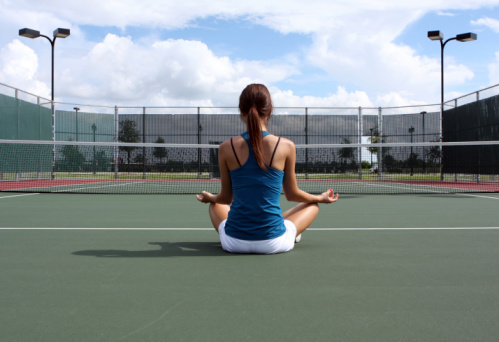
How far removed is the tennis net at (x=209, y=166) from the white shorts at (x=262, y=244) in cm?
1130

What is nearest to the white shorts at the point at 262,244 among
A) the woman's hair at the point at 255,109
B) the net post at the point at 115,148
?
the woman's hair at the point at 255,109

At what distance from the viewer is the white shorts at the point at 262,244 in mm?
3266

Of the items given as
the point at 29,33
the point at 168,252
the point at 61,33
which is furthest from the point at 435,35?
the point at 168,252

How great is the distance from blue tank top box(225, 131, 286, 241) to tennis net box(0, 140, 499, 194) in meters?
11.5

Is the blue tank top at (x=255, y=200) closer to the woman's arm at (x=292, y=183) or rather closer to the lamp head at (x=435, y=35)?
the woman's arm at (x=292, y=183)

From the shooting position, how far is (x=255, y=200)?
3158mm

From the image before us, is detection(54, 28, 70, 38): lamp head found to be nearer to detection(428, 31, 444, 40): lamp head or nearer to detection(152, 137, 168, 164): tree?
detection(152, 137, 168, 164): tree

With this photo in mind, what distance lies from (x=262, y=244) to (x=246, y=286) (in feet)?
2.41

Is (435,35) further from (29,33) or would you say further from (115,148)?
(29,33)

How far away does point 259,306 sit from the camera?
7.25 ft

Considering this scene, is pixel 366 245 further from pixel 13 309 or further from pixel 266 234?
pixel 13 309

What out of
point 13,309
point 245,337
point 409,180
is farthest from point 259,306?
point 409,180

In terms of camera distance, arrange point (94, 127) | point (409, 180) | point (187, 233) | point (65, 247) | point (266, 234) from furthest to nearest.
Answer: point (94, 127), point (409, 180), point (187, 233), point (65, 247), point (266, 234)

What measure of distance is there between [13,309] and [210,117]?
17.8 m
